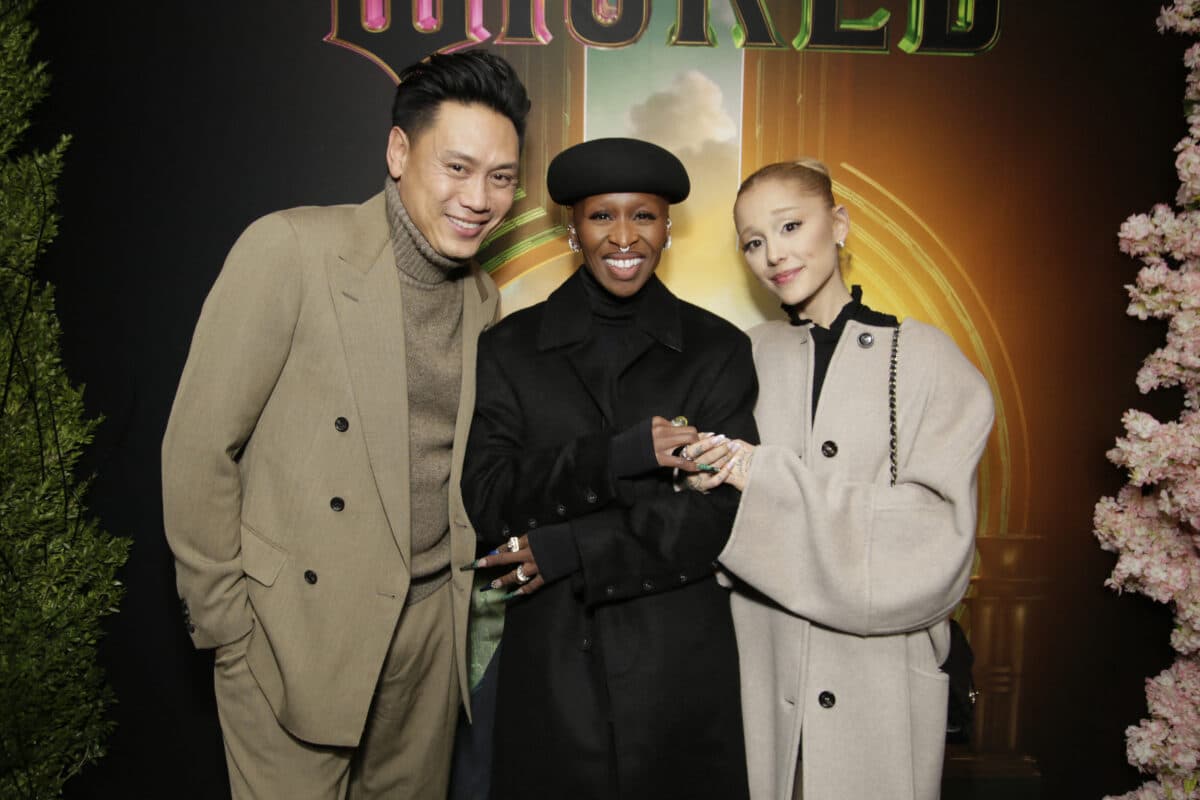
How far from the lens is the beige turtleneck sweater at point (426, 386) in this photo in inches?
88.7

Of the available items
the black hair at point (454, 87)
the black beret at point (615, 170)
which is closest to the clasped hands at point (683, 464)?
the black beret at point (615, 170)

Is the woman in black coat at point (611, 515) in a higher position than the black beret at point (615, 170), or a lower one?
lower

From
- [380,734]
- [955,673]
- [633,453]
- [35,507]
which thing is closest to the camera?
[633,453]

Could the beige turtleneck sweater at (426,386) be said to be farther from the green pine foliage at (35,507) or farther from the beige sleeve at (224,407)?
the green pine foliage at (35,507)

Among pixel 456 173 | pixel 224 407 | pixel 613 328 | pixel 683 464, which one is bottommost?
pixel 683 464

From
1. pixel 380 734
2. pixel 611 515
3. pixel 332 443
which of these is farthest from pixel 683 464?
pixel 380 734

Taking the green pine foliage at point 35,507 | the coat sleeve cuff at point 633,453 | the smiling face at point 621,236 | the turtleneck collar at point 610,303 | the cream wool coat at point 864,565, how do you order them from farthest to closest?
the green pine foliage at point 35,507 → the turtleneck collar at point 610,303 → the smiling face at point 621,236 → the cream wool coat at point 864,565 → the coat sleeve cuff at point 633,453

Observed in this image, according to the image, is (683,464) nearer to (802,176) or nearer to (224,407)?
(802,176)

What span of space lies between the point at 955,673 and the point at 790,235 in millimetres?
1308

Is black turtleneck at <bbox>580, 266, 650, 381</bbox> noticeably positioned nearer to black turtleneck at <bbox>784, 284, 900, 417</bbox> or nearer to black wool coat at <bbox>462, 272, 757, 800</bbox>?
black wool coat at <bbox>462, 272, 757, 800</bbox>

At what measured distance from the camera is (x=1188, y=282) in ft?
9.47

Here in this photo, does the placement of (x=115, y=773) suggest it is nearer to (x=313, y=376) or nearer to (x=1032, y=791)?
(x=313, y=376)

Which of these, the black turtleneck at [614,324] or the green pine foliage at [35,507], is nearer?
the black turtleneck at [614,324]

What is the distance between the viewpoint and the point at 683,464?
203 cm
